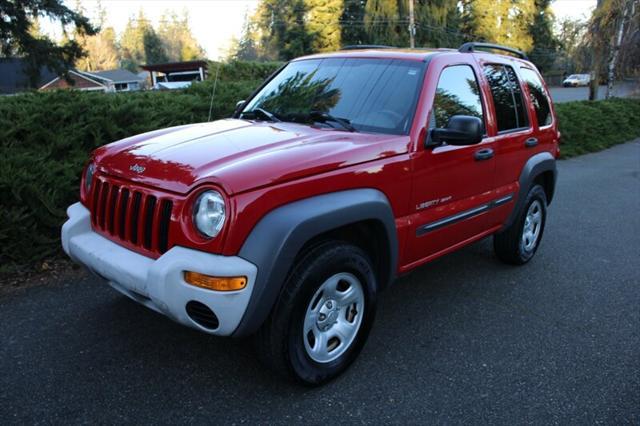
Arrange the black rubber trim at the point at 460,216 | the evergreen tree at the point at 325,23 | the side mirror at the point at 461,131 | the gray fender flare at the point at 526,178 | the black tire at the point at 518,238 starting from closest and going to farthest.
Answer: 1. the side mirror at the point at 461,131
2. the black rubber trim at the point at 460,216
3. the gray fender flare at the point at 526,178
4. the black tire at the point at 518,238
5. the evergreen tree at the point at 325,23

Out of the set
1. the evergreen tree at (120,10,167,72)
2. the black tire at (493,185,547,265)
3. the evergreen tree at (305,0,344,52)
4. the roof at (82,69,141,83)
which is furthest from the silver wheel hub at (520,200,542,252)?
the evergreen tree at (120,10,167,72)

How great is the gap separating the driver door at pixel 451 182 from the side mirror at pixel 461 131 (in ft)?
0.41

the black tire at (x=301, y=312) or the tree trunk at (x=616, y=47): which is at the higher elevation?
the tree trunk at (x=616, y=47)

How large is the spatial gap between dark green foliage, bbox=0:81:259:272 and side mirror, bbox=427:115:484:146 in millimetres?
3377

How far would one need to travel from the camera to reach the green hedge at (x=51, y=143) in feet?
14.6

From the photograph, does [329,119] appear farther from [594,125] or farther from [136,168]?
[594,125]

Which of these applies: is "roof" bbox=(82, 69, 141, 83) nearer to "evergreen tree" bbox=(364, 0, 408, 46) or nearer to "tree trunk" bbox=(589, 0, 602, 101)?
"evergreen tree" bbox=(364, 0, 408, 46)

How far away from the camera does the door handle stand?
3.79 m

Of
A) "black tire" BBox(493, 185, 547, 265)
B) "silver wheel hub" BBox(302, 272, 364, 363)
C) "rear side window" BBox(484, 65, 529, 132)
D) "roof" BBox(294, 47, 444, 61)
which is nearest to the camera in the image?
A: "silver wheel hub" BBox(302, 272, 364, 363)

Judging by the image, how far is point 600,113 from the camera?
579 inches

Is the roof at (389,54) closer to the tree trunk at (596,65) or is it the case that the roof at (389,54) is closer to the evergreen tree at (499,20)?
the tree trunk at (596,65)

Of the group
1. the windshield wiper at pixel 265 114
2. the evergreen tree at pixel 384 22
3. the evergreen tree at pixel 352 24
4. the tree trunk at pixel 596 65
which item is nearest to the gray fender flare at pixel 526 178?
the windshield wiper at pixel 265 114

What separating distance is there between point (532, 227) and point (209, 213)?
3527 mm

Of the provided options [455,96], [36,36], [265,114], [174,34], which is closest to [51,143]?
[265,114]
